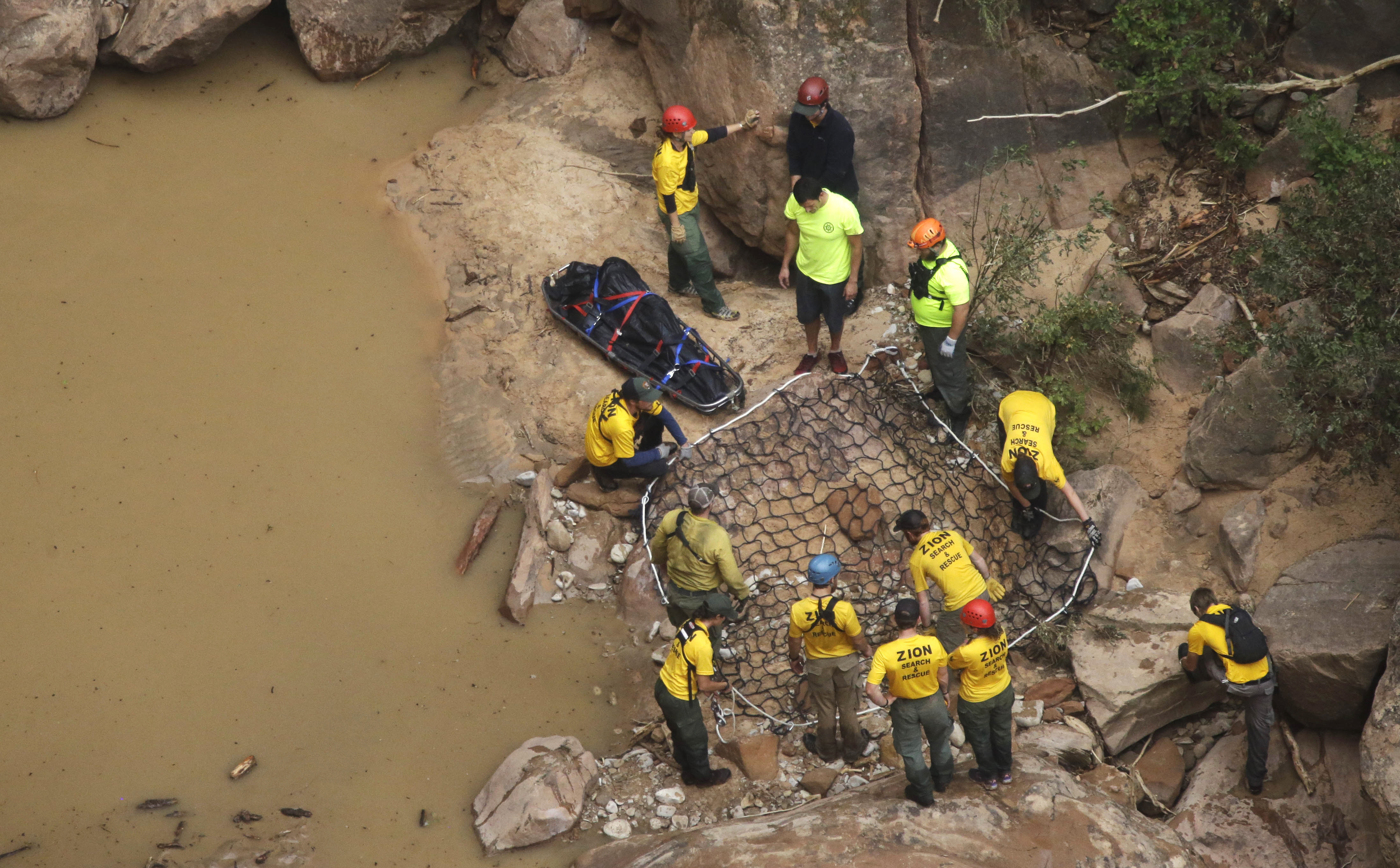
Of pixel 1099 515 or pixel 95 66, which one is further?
pixel 95 66

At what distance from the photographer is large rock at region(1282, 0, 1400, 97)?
24.5 ft

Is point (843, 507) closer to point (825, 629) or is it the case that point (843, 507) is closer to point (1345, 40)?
point (825, 629)

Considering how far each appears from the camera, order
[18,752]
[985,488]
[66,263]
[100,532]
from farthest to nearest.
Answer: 1. [66,263]
2. [985,488]
3. [100,532]
4. [18,752]

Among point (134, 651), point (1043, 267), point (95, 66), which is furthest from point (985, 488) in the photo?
point (95, 66)

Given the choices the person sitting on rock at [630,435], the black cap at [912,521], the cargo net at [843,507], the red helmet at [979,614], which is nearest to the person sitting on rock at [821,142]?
the cargo net at [843,507]

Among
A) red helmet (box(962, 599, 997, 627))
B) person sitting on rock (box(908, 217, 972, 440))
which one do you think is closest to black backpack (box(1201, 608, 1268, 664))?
red helmet (box(962, 599, 997, 627))

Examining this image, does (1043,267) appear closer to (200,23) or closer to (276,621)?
(276,621)

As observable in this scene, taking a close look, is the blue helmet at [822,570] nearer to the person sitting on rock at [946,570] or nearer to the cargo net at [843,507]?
the person sitting on rock at [946,570]

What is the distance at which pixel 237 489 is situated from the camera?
7094 mm

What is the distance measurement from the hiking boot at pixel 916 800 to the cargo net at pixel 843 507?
3.26ft

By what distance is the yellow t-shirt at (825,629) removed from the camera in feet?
18.6

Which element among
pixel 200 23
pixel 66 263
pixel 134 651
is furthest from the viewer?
pixel 200 23

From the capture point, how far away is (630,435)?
6820 millimetres

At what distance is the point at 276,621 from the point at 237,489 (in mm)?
1015
